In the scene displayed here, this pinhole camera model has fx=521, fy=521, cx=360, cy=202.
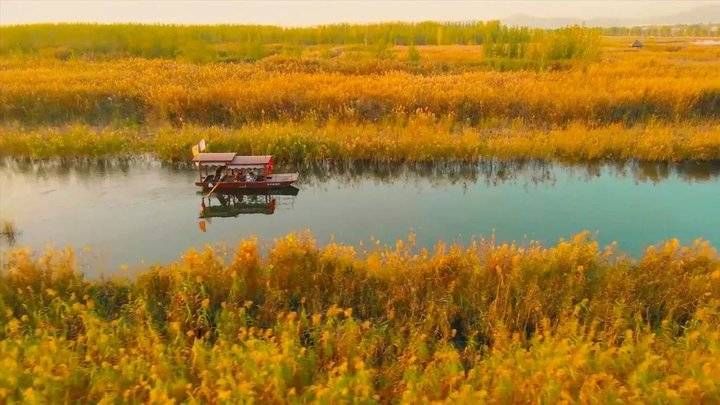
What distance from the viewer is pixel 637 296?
6648 mm

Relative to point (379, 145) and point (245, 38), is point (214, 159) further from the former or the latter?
point (245, 38)

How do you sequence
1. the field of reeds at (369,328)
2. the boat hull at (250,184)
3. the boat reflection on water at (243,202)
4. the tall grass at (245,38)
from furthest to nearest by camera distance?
the tall grass at (245,38)
the boat hull at (250,184)
the boat reflection on water at (243,202)
the field of reeds at (369,328)

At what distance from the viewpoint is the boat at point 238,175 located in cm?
1059

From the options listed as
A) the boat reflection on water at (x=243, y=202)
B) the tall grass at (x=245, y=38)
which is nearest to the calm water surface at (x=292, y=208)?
the boat reflection on water at (x=243, y=202)

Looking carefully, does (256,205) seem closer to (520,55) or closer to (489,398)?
(489,398)

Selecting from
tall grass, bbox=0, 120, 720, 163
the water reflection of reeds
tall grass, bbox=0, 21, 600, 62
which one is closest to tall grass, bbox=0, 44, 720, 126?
tall grass, bbox=0, 120, 720, 163

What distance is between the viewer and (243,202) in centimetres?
1078

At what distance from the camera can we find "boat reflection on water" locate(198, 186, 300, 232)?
10.4m

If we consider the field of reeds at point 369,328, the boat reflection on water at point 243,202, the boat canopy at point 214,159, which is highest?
the boat canopy at point 214,159

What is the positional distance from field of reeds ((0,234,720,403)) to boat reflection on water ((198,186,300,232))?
236cm

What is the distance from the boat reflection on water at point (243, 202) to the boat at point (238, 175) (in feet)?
0.79

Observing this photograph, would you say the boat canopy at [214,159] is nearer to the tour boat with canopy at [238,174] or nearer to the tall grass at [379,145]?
the tour boat with canopy at [238,174]

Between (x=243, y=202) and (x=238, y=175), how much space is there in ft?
1.86

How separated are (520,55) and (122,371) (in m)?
28.5
